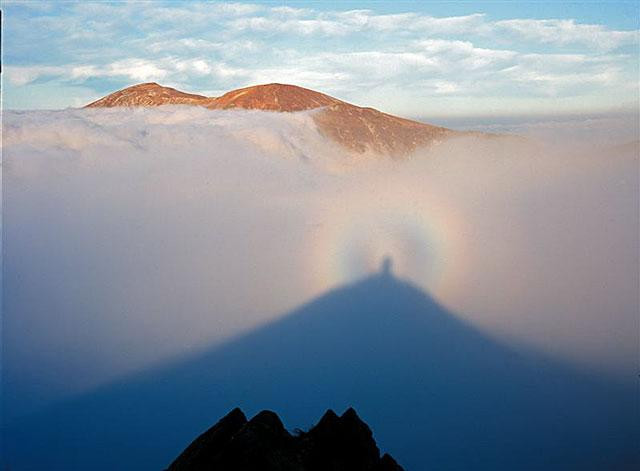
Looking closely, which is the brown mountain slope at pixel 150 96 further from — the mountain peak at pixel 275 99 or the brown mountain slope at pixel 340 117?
the mountain peak at pixel 275 99

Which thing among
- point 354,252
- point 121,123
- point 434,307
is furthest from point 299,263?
point 121,123

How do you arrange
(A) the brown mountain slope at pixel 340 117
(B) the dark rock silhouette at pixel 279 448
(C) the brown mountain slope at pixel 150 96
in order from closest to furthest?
(B) the dark rock silhouette at pixel 279 448 < (A) the brown mountain slope at pixel 340 117 < (C) the brown mountain slope at pixel 150 96

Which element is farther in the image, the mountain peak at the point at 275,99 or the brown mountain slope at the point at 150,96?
the brown mountain slope at the point at 150,96

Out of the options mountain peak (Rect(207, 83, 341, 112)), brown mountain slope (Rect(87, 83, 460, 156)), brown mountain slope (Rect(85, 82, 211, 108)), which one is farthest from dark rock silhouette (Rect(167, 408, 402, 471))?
brown mountain slope (Rect(85, 82, 211, 108))

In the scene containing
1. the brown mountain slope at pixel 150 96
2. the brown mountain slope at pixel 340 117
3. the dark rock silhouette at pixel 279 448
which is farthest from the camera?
the brown mountain slope at pixel 150 96

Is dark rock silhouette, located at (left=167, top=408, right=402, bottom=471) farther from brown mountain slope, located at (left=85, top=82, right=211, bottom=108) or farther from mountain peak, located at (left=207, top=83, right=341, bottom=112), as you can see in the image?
brown mountain slope, located at (left=85, top=82, right=211, bottom=108)

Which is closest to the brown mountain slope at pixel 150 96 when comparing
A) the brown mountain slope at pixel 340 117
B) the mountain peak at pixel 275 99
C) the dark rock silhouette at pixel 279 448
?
the brown mountain slope at pixel 340 117
